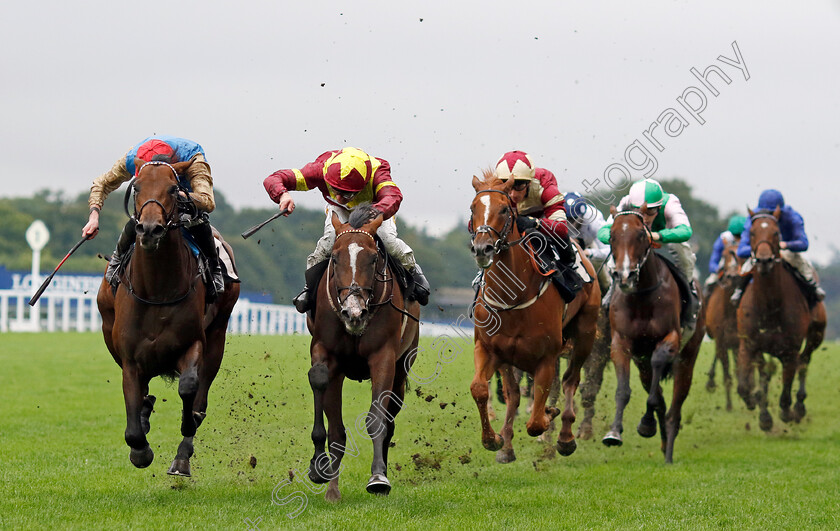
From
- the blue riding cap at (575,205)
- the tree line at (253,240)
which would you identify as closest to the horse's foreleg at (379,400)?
the blue riding cap at (575,205)

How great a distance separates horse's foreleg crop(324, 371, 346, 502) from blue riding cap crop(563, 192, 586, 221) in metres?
4.46

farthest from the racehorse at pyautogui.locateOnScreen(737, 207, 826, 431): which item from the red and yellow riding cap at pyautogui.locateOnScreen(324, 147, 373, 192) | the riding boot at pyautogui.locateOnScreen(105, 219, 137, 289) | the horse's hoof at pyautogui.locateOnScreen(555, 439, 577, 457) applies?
the riding boot at pyautogui.locateOnScreen(105, 219, 137, 289)

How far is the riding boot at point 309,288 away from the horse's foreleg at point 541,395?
1740mm

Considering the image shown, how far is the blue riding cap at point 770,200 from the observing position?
11.6 meters

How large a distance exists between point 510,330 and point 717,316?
7671 mm

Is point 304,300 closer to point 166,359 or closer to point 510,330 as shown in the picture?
point 166,359

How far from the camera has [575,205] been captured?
10.7m

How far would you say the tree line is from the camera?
143 feet

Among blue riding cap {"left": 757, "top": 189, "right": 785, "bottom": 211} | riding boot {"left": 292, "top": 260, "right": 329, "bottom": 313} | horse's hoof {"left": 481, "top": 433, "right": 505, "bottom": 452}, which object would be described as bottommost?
horse's hoof {"left": 481, "top": 433, "right": 505, "bottom": 452}

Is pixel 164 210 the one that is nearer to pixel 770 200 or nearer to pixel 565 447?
pixel 565 447

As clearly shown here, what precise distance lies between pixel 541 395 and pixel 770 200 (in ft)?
17.4

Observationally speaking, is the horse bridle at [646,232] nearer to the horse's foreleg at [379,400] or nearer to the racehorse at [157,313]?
the horse's foreleg at [379,400]

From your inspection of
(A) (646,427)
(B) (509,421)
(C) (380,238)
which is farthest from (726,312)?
(C) (380,238)

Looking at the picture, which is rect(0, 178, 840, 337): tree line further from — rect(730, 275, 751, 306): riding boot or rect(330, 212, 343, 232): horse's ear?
rect(330, 212, 343, 232): horse's ear
